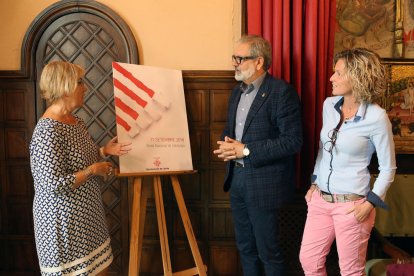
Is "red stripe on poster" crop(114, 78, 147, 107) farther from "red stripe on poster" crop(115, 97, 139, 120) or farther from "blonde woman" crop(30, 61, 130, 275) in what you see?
"blonde woman" crop(30, 61, 130, 275)

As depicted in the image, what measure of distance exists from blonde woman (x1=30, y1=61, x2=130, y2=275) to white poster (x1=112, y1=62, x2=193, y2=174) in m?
0.34

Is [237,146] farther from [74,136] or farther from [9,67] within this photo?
[9,67]

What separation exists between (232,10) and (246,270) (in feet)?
5.68

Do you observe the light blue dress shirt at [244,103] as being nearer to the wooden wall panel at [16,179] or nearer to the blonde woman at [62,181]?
the blonde woman at [62,181]

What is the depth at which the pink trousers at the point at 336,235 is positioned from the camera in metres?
1.59

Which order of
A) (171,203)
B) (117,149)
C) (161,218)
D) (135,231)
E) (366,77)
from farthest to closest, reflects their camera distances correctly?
1. (171,203)
2. (161,218)
3. (135,231)
4. (117,149)
5. (366,77)

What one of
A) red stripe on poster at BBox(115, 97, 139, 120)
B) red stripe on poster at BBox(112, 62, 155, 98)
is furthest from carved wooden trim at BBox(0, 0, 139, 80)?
red stripe on poster at BBox(115, 97, 139, 120)

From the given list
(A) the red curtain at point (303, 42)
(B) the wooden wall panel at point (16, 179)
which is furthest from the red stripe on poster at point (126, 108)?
(A) the red curtain at point (303, 42)

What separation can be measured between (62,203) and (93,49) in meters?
1.21

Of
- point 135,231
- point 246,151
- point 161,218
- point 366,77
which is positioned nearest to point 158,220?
point 161,218

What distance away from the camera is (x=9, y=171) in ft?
8.28

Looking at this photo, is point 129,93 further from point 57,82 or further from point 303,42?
point 303,42

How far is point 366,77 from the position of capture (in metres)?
1.56

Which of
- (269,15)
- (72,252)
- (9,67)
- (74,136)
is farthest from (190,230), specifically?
(9,67)
